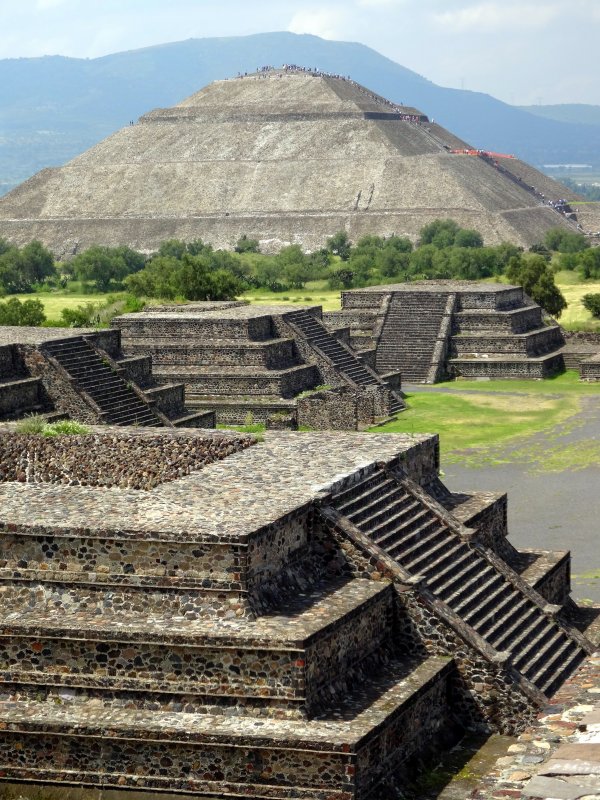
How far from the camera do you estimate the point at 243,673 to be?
13.9 metres

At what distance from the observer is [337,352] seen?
39812 millimetres

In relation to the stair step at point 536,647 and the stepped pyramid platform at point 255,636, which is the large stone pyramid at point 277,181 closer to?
the stair step at point 536,647

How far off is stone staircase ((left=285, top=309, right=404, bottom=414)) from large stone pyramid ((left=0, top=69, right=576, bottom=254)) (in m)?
56.6

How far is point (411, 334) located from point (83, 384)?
19.4 metres

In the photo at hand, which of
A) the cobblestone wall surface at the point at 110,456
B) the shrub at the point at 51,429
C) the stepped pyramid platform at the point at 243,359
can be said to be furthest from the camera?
the stepped pyramid platform at the point at 243,359

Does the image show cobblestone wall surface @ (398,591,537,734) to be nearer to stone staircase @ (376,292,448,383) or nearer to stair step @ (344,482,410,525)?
stair step @ (344,482,410,525)

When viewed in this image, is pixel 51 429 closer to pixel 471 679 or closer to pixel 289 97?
pixel 471 679

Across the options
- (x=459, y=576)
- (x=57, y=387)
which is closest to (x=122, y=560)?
(x=459, y=576)

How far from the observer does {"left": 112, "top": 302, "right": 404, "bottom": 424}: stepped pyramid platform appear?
118 ft

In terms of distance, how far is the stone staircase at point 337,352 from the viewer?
3888 centimetres

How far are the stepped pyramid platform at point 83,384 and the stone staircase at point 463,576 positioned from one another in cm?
1220

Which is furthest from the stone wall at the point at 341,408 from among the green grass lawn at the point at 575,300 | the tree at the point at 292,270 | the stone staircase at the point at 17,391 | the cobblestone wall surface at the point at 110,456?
the tree at the point at 292,270

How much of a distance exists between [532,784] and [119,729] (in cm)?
489

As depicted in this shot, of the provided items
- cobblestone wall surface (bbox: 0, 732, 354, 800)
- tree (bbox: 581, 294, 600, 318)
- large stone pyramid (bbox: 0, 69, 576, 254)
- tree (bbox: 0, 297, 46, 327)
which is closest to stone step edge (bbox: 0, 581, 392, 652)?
cobblestone wall surface (bbox: 0, 732, 354, 800)
